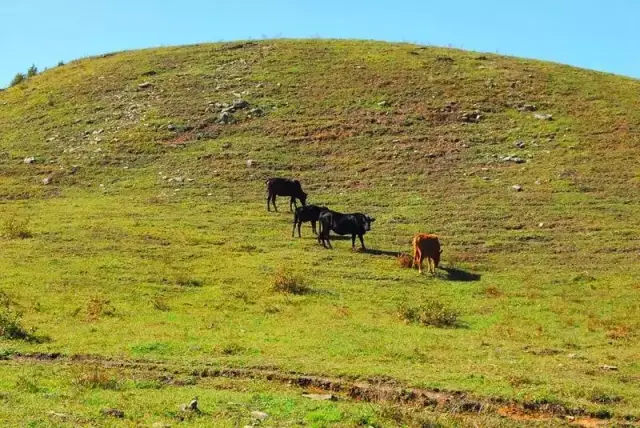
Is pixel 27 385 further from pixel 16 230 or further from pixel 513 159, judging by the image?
pixel 513 159

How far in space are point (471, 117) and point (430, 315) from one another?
28.0m

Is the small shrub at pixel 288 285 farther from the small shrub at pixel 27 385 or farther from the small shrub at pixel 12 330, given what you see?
the small shrub at pixel 27 385

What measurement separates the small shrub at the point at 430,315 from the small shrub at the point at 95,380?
861cm

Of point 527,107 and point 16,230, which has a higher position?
point 527,107

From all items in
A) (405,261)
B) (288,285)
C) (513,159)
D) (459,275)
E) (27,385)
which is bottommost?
(27,385)

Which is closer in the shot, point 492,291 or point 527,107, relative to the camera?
point 492,291

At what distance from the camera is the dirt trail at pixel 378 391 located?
12609 mm

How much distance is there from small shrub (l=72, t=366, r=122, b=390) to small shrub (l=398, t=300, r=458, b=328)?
28.2 ft

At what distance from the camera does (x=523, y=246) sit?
28688 millimetres

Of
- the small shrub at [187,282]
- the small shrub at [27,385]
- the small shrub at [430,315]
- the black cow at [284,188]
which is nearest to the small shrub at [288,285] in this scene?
the small shrub at [187,282]

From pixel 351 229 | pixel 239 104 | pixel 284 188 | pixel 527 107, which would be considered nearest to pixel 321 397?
pixel 351 229

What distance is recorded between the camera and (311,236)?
30.3m

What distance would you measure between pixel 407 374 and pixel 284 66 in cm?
4311

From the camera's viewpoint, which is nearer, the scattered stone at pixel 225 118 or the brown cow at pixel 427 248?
the brown cow at pixel 427 248
